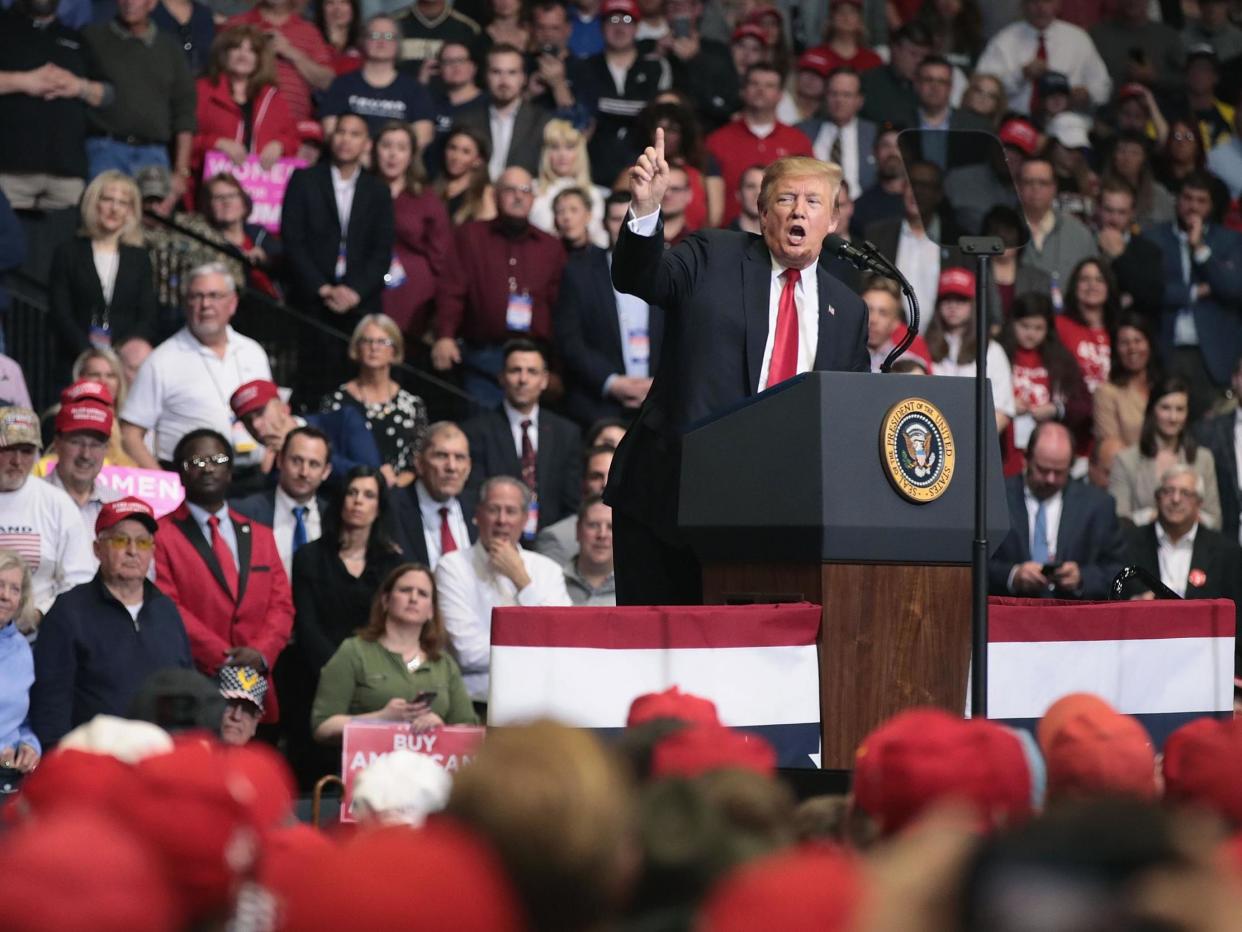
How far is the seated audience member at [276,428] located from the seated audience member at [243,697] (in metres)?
1.41

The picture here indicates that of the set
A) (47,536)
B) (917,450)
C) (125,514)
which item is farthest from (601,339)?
(917,450)

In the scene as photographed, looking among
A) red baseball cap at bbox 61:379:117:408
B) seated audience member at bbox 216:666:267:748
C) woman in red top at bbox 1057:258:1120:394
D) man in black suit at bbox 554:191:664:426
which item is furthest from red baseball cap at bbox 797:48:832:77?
seated audience member at bbox 216:666:267:748

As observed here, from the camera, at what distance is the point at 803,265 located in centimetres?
482

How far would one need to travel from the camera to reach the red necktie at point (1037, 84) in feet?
44.2

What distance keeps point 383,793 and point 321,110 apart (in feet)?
26.8

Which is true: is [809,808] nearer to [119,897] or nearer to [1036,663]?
[119,897]

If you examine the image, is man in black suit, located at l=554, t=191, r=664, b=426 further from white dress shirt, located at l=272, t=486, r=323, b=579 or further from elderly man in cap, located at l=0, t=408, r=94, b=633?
elderly man in cap, located at l=0, t=408, r=94, b=633

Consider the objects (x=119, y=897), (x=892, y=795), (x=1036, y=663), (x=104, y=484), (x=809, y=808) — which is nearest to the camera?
(x=119, y=897)

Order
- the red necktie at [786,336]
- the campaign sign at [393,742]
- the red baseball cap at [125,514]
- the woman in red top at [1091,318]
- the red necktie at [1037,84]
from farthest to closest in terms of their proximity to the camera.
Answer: the red necktie at [1037,84] < the woman in red top at [1091,318] < the red baseball cap at [125,514] < the campaign sign at [393,742] < the red necktie at [786,336]

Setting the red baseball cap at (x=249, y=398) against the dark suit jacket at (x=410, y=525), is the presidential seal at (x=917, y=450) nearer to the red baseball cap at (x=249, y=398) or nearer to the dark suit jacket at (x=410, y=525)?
the dark suit jacket at (x=410, y=525)

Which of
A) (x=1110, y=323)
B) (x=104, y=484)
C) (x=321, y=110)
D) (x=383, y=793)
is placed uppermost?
(x=321, y=110)

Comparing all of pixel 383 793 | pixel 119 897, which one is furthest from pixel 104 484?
pixel 119 897

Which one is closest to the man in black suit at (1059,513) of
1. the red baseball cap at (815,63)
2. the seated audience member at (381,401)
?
the seated audience member at (381,401)

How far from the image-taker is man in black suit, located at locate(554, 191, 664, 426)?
31.9 ft
